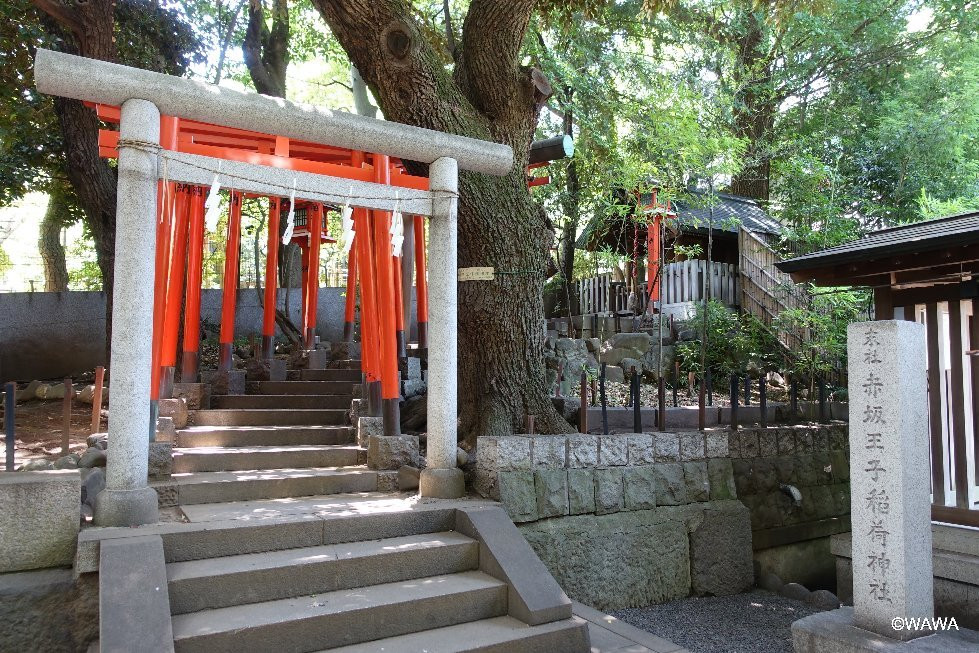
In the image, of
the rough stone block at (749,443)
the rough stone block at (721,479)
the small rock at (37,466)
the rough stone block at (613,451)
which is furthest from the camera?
the rough stone block at (749,443)

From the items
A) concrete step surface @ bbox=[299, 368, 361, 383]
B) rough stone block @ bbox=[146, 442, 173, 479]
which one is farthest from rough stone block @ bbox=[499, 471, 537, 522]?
concrete step surface @ bbox=[299, 368, 361, 383]

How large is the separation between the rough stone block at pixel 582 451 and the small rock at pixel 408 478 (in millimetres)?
1424

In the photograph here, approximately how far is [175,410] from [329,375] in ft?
9.27

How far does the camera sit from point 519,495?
603cm

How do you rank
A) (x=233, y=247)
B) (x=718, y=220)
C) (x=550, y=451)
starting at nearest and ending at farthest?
(x=550, y=451)
(x=233, y=247)
(x=718, y=220)

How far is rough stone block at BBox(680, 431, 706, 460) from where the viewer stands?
280 inches

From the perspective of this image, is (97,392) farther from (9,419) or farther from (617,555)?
(617,555)

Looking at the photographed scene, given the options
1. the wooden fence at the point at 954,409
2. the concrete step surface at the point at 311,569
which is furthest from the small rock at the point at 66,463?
the wooden fence at the point at 954,409

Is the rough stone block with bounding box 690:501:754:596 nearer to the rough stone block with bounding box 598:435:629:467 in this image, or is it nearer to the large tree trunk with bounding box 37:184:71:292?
the rough stone block with bounding box 598:435:629:467

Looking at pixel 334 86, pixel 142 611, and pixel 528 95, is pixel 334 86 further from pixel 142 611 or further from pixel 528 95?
pixel 142 611

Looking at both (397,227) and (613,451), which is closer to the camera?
(397,227)

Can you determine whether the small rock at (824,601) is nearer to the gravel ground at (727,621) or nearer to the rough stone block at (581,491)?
the gravel ground at (727,621)

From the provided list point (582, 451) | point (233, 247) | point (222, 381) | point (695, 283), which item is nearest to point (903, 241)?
point (582, 451)

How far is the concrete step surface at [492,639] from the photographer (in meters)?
4.28
